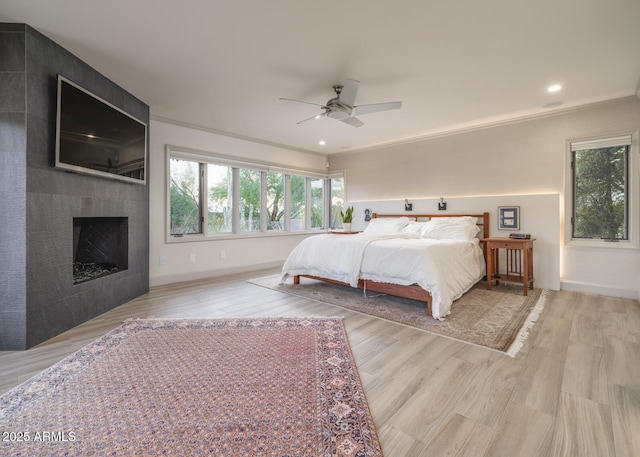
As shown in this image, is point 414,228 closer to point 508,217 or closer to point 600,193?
point 508,217

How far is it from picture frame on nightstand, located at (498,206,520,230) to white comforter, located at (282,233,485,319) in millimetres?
634

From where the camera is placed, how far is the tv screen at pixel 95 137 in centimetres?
253

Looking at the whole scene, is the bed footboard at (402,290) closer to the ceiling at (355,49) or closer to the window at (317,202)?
the ceiling at (355,49)

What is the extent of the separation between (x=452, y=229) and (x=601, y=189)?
1.87 meters

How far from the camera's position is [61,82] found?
97.0 inches

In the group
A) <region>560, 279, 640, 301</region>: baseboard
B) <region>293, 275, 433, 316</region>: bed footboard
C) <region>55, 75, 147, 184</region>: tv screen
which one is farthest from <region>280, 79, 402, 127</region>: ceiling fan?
<region>560, 279, 640, 301</region>: baseboard

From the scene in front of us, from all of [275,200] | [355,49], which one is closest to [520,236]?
[355,49]

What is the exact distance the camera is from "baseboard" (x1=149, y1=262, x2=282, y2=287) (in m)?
4.34

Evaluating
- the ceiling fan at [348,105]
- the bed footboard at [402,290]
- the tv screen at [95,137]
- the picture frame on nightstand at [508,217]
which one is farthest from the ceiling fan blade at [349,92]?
the picture frame on nightstand at [508,217]

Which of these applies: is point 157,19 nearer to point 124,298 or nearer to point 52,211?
point 52,211

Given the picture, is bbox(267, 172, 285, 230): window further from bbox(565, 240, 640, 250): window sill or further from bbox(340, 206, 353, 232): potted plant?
bbox(565, 240, 640, 250): window sill

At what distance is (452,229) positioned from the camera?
4.36 meters

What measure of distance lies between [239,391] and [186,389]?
32 centimetres

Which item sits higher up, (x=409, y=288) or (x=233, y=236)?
(x=233, y=236)
